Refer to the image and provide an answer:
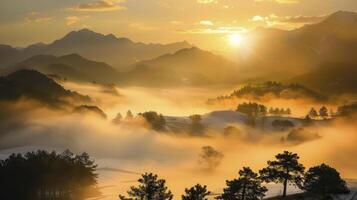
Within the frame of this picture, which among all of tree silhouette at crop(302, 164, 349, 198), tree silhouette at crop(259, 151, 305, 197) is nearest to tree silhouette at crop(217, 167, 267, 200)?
tree silhouette at crop(259, 151, 305, 197)

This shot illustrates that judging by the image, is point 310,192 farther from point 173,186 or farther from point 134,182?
point 134,182

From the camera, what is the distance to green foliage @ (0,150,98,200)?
133 m

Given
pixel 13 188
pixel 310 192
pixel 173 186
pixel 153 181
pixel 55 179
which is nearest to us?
pixel 153 181

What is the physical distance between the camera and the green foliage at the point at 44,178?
133 m

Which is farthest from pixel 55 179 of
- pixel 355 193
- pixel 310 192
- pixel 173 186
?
pixel 355 193

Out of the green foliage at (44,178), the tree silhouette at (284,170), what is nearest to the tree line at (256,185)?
the tree silhouette at (284,170)

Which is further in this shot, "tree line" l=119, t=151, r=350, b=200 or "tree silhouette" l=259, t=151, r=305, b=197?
"tree silhouette" l=259, t=151, r=305, b=197

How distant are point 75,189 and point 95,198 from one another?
20.8 ft

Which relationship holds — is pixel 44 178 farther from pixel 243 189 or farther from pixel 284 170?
pixel 284 170

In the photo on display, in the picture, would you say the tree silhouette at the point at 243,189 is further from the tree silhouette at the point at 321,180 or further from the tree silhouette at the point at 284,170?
the tree silhouette at the point at 321,180

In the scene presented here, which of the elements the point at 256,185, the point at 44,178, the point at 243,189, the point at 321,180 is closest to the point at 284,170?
the point at 321,180

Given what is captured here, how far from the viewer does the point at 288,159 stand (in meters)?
113

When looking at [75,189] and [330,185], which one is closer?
[330,185]

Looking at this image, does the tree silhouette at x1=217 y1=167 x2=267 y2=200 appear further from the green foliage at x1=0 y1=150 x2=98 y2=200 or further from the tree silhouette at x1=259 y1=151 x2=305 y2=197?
the green foliage at x1=0 y1=150 x2=98 y2=200
